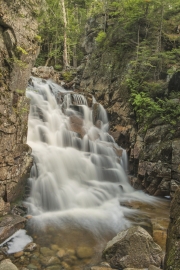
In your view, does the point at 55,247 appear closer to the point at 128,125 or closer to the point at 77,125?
the point at 77,125

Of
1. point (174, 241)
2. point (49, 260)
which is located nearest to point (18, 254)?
point (49, 260)

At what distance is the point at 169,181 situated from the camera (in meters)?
9.41

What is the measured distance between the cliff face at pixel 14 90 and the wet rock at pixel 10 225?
345mm

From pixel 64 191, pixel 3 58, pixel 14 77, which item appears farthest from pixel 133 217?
pixel 3 58

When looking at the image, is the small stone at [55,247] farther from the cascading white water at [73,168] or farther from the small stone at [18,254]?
the cascading white water at [73,168]

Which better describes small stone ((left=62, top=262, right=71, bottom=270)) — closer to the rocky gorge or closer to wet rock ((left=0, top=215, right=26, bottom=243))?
the rocky gorge

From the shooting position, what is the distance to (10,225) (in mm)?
5820

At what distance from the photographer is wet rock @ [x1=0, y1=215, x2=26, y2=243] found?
5.55 m

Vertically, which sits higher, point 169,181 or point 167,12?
point 167,12

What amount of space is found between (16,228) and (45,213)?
4.62 ft

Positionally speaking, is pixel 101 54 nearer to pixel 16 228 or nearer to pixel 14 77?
pixel 14 77

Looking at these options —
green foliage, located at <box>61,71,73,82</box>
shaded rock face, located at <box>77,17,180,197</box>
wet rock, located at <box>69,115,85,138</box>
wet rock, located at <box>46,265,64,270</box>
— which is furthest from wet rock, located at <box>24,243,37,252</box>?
green foliage, located at <box>61,71,73,82</box>

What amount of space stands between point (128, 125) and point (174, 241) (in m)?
9.84

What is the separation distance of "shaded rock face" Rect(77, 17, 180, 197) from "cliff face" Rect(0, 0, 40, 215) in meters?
5.55
